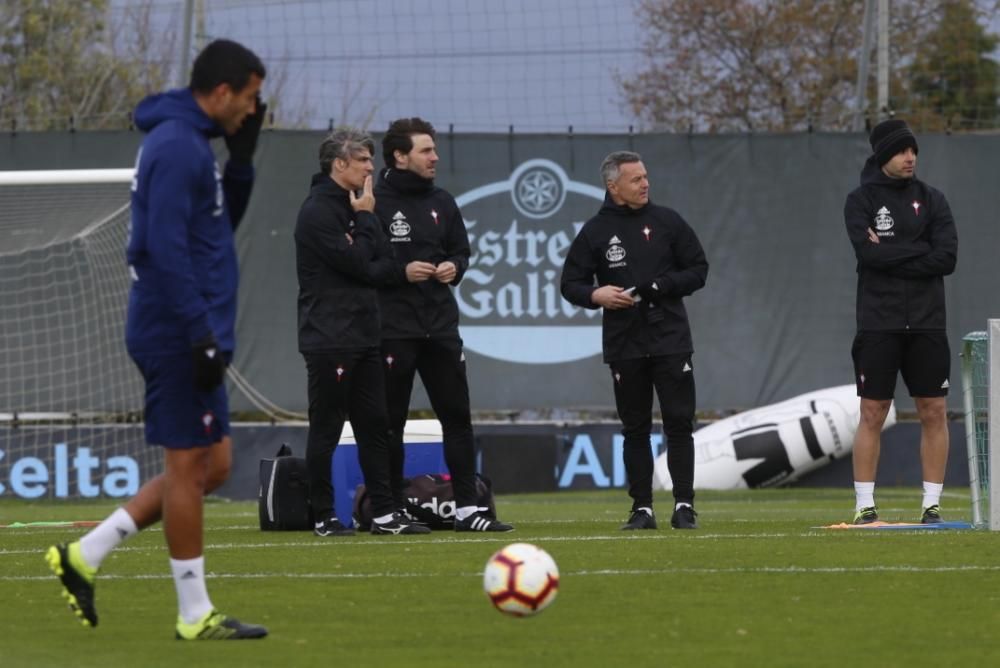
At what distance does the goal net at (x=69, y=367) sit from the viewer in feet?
54.0

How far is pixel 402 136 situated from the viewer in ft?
34.1

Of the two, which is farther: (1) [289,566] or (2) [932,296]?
(2) [932,296]

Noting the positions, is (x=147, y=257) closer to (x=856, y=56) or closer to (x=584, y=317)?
(x=584, y=317)

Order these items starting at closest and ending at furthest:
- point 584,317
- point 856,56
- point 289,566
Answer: point 289,566
point 584,317
point 856,56

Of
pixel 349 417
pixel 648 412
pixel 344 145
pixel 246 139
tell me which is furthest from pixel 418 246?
pixel 246 139

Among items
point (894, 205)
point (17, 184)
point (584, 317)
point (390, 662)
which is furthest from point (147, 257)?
point (584, 317)

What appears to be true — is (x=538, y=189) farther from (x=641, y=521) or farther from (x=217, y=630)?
(x=217, y=630)

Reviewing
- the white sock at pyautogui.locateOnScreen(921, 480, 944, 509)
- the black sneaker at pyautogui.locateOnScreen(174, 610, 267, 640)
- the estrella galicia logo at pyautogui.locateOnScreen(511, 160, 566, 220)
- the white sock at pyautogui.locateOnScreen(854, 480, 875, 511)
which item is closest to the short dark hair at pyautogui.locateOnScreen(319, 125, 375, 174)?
the white sock at pyautogui.locateOnScreen(854, 480, 875, 511)

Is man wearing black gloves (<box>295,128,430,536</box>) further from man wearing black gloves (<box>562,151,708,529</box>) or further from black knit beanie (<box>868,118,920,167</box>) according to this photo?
black knit beanie (<box>868,118,920,167</box>)

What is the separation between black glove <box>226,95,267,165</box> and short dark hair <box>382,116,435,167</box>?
3743 millimetres

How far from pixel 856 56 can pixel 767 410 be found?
13792 millimetres

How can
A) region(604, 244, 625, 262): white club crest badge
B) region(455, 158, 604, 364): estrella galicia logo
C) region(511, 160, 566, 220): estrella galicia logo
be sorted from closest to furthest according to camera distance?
region(604, 244, 625, 262): white club crest badge
region(455, 158, 604, 364): estrella galicia logo
region(511, 160, 566, 220): estrella galicia logo

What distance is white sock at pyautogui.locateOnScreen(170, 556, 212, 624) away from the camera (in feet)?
19.6

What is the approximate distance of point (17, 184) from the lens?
14.5 meters
